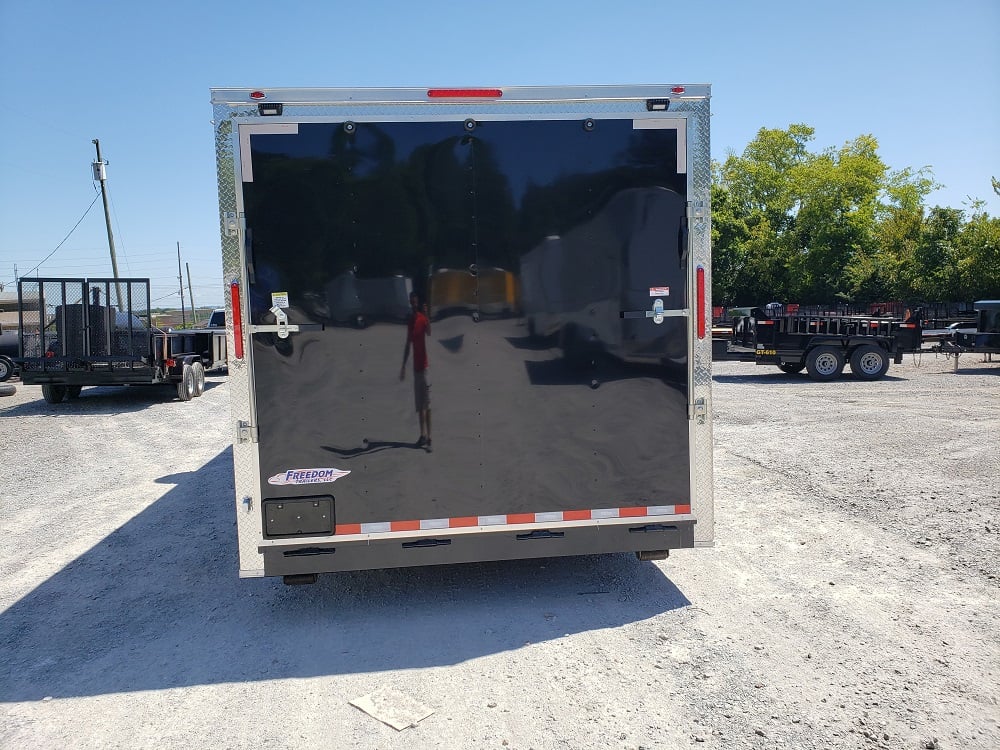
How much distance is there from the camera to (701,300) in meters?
4.40

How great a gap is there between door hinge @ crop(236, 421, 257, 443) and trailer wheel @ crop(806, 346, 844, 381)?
16830 millimetres

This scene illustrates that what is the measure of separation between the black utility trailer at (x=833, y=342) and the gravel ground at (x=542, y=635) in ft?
35.2

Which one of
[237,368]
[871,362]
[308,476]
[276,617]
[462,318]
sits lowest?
[276,617]

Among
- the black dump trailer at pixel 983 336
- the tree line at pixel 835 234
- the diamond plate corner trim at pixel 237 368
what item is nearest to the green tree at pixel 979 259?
the tree line at pixel 835 234

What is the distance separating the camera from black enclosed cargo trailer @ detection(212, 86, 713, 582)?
13.4 ft

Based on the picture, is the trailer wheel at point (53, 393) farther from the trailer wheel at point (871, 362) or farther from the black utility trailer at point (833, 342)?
the trailer wheel at point (871, 362)

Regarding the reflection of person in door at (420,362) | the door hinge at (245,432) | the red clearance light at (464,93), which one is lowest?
the door hinge at (245,432)

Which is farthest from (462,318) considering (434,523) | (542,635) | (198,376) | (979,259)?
(979,259)

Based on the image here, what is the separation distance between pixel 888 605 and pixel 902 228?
132ft

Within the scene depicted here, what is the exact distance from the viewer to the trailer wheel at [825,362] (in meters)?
18.3

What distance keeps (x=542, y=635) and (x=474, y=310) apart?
1.93m

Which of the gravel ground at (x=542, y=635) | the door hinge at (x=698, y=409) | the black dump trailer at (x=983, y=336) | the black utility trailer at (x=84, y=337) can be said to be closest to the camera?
the gravel ground at (x=542, y=635)

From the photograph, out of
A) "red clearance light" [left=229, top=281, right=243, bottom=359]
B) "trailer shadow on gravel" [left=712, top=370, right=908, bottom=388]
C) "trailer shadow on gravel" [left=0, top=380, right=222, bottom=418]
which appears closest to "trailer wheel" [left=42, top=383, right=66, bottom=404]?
"trailer shadow on gravel" [left=0, top=380, right=222, bottom=418]

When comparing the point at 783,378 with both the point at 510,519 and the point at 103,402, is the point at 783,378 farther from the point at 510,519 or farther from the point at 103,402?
the point at 103,402
